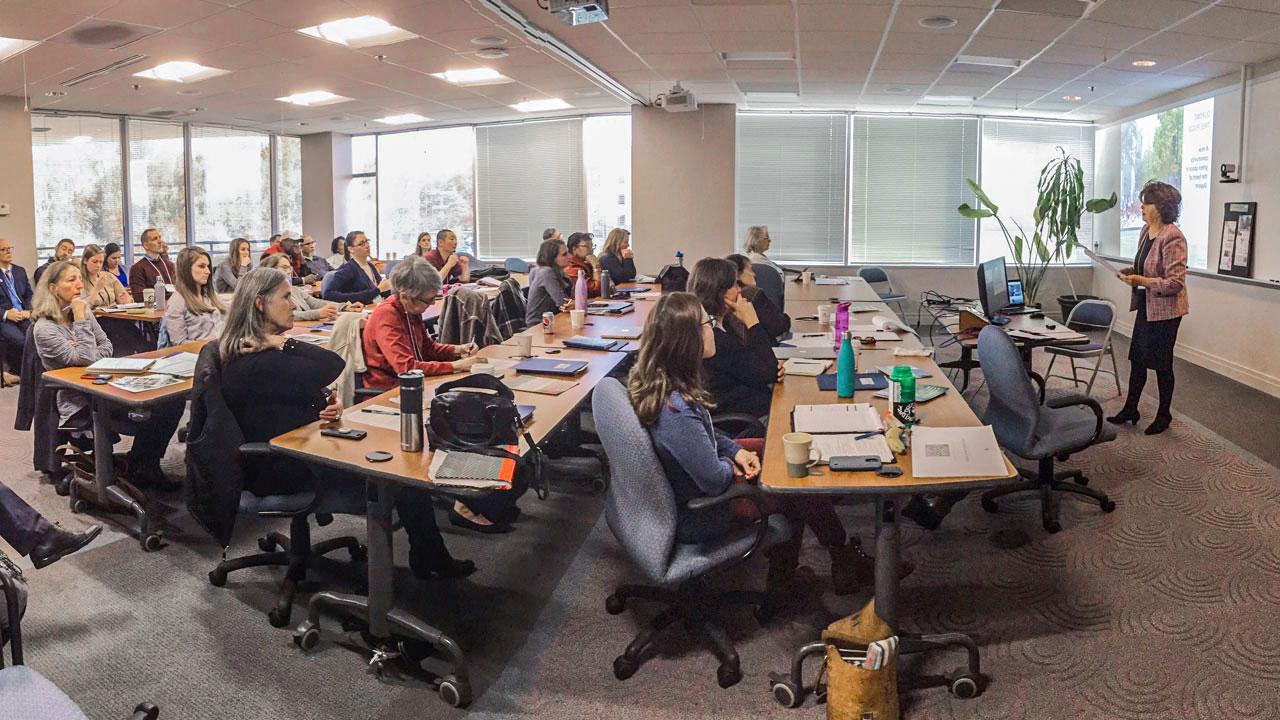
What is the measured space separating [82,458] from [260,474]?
2.26 meters

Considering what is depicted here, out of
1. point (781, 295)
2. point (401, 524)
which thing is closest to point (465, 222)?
point (781, 295)

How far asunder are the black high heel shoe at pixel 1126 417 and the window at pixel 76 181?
11546mm

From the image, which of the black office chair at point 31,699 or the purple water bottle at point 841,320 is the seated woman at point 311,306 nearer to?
the purple water bottle at point 841,320

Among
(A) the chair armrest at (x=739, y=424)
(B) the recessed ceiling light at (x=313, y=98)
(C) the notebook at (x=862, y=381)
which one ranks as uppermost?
(B) the recessed ceiling light at (x=313, y=98)

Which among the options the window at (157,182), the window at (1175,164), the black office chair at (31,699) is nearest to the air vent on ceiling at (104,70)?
the window at (157,182)

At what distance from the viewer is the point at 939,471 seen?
8.60 ft

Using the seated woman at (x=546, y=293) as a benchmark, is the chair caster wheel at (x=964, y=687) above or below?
below

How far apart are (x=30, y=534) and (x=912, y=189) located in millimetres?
11309

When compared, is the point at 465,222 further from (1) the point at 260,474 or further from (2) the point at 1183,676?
(2) the point at 1183,676

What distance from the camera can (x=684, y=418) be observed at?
275 cm

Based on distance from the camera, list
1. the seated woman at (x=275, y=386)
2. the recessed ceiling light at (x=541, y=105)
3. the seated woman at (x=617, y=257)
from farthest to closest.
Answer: the recessed ceiling light at (x=541, y=105), the seated woman at (x=617, y=257), the seated woman at (x=275, y=386)

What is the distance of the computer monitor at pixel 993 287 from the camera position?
20.0ft

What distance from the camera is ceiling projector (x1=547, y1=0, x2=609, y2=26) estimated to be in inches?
204

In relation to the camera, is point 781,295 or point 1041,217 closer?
point 781,295
